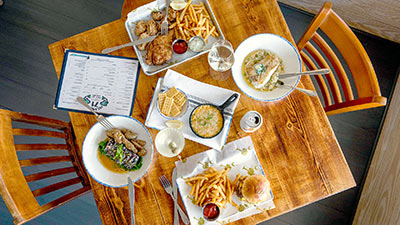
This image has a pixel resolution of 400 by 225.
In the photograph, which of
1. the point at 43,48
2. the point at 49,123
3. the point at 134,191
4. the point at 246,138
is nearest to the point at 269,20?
the point at 246,138

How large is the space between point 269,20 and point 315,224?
220 cm

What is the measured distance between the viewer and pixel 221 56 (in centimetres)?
167

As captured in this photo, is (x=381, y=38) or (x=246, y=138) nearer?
(x=246, y=138)

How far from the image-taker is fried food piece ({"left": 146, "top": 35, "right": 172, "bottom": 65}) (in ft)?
5.42

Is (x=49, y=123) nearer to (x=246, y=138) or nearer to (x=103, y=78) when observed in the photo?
(x=103, y=78)

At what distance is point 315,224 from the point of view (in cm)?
287

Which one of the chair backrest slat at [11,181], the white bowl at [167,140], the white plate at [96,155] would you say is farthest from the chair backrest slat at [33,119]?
the white bowl at [167,140]

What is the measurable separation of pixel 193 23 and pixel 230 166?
90cm

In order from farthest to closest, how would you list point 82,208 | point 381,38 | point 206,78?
point 381,38 → point 82,208 → point 206,78

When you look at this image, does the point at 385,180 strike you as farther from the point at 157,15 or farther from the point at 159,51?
the point at 157,15

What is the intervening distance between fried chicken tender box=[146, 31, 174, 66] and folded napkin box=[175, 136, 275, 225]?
0.61m

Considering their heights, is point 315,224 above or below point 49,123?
below

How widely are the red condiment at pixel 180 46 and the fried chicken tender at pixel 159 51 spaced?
1.4 inches

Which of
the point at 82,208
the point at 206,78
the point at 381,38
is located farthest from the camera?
the point at 381,38
